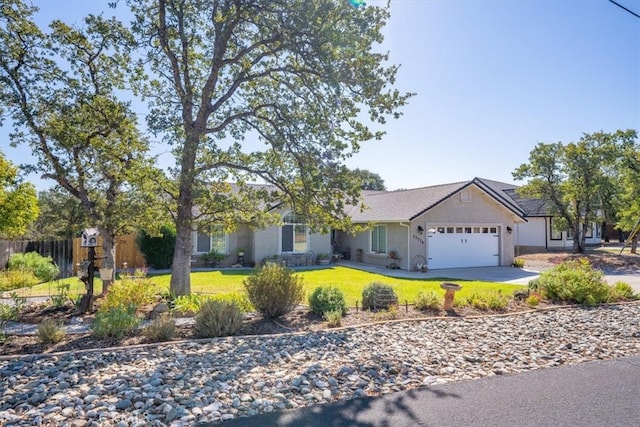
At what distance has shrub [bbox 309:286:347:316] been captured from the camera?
7.78 meters

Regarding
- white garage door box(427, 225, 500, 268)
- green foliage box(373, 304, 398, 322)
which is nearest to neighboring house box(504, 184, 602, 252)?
white garage door box(427, 225, 500, 268)

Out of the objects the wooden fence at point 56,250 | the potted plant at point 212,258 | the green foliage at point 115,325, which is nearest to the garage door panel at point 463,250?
the potted plant at point 212,258

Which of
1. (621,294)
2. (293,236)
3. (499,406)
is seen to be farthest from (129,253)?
(621,294)

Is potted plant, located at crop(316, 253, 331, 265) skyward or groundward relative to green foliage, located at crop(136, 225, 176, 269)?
groundward

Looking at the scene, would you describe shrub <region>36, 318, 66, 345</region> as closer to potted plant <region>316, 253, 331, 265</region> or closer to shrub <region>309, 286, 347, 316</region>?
shrub <region>309, 286, 347, 316</region>

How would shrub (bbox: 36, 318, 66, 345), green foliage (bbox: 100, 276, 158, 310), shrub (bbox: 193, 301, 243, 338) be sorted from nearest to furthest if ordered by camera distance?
shrub (bbox: 36, 318, 66, 345) → shrub (bbox: 193, 301, 243, 338) → green foliage (bbox: 100, 276, 158, 310)

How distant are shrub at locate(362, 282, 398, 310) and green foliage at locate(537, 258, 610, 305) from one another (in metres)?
4.38

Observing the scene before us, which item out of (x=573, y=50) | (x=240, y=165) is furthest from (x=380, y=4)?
(x=573, y=50)

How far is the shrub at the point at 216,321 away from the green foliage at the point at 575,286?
7.96 meters

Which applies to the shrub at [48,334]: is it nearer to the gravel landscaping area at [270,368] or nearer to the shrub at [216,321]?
the gravel landscaping area at [270,368]

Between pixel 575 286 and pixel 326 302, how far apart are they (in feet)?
20.9

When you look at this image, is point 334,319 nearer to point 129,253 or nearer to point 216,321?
point 216,321

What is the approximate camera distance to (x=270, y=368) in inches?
194

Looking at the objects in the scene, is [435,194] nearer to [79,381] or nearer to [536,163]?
[536,163]
